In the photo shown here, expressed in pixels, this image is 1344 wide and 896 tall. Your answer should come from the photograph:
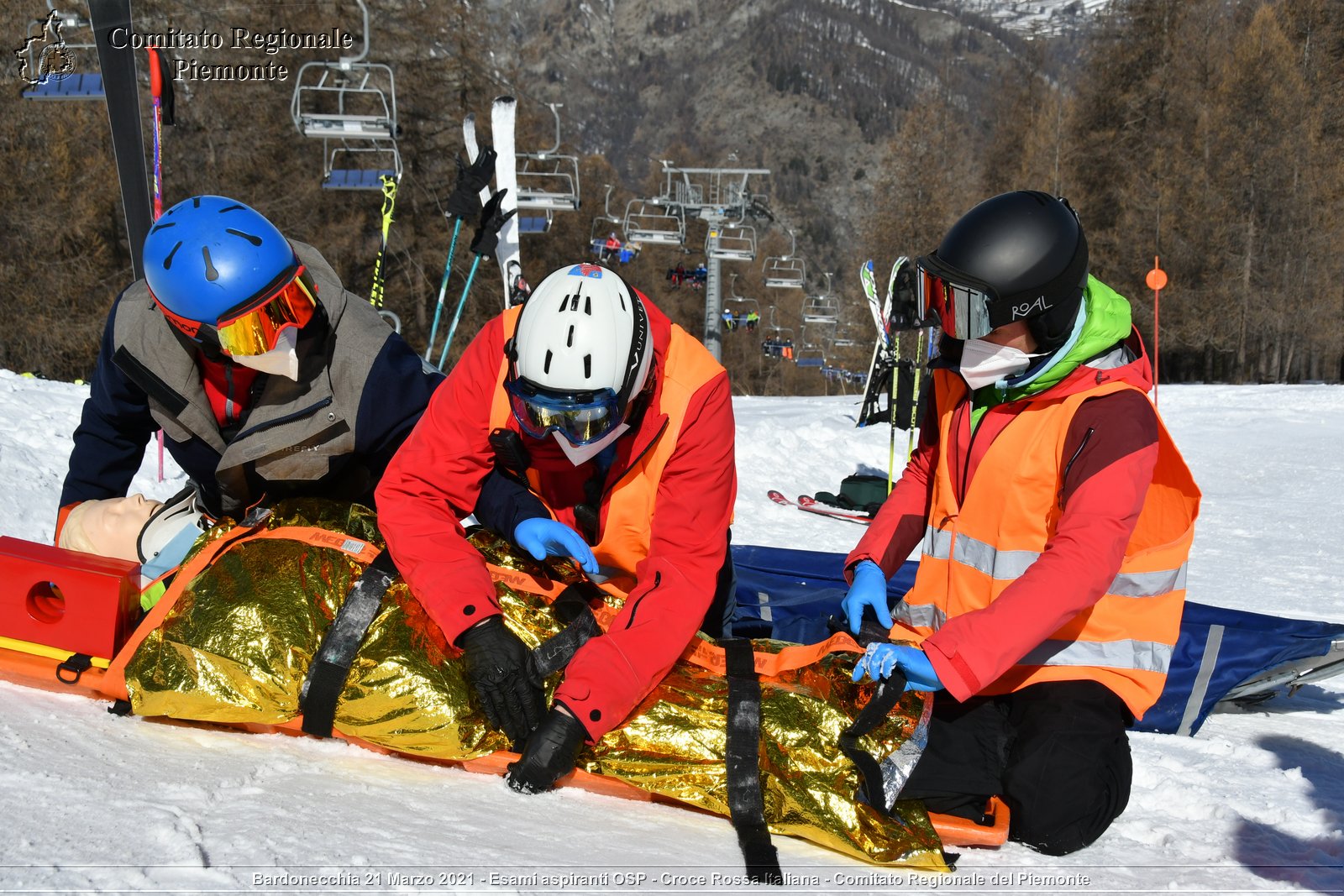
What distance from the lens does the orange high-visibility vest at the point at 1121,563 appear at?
249 centimetres

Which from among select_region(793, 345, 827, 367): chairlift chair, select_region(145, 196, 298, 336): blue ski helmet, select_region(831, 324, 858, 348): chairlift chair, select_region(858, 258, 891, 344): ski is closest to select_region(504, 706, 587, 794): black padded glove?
select_region(145, 196, 298, 336): blue ski helmet

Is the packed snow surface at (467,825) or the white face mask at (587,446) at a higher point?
the white face mask at (587,446)

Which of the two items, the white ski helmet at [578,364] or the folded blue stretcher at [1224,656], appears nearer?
the white ski helmet at [578,364]

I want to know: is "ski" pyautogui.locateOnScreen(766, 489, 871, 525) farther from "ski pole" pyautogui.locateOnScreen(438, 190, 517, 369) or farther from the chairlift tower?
the chairlift tower

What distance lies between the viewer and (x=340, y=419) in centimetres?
306

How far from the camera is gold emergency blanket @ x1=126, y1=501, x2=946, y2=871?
2.35 metres

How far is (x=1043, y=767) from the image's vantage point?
2402 millimetres

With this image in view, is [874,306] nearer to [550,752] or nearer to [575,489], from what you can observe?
[575,489]

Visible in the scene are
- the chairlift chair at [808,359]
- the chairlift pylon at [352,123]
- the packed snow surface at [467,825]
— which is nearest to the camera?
the packed snow surface at [467,825]

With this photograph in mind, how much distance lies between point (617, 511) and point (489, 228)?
8.04 meters

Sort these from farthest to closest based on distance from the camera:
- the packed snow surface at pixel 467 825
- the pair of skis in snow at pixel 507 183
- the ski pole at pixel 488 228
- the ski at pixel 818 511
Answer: the pair of skis in snow at pixel 507 183
the ski pole at pixel 488 228
the ski at pixel 818 511
the packed snow surface at pixel 467 825

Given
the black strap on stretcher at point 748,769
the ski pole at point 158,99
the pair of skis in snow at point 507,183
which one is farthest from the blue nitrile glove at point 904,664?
the pair of skis in snow at point 507,183

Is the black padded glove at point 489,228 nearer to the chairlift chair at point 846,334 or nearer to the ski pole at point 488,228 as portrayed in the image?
the ski pole at point 488,228

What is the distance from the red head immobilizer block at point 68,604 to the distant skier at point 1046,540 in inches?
75.7
